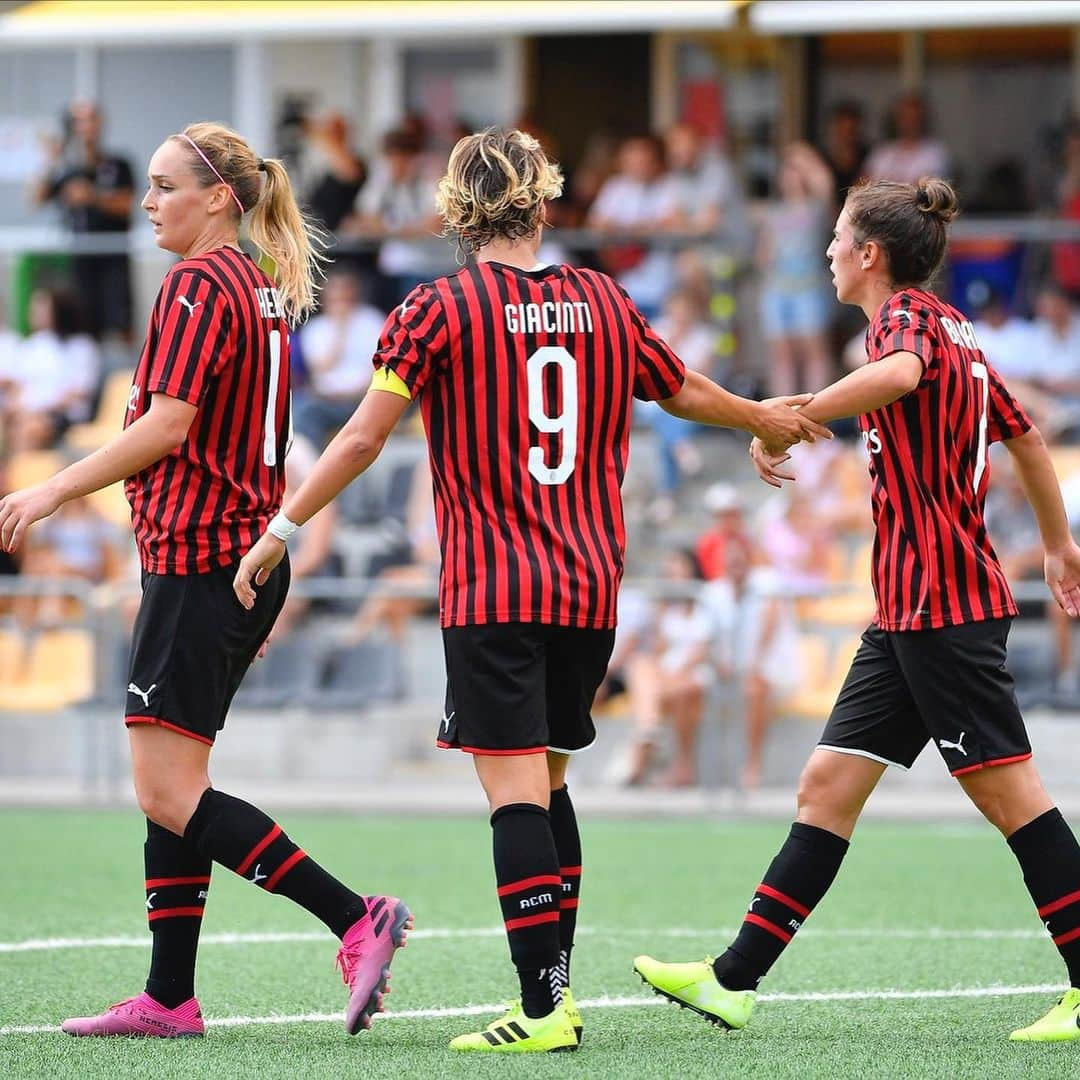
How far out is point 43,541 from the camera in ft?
41.8

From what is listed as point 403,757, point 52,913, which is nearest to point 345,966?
point 52,913

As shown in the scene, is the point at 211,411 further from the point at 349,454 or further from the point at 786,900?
the point at 786,900

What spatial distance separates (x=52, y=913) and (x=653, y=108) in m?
11.4

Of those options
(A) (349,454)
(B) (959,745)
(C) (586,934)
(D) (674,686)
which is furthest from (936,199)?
(D) (674,686)

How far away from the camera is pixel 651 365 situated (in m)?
4.79

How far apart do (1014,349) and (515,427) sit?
31.1 ft

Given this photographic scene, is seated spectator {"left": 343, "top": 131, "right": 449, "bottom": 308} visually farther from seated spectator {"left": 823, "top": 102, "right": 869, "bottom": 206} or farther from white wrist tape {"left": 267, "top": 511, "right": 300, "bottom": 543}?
white wrist tape {"left": 267, "top": 511, "right": 300, "bottom": 543}

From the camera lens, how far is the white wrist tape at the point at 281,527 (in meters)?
4.60

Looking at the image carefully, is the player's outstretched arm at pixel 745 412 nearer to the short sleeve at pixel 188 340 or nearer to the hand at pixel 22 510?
the short sleeve at pixel 188 340

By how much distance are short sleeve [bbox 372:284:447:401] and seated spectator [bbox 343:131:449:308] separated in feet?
32.7

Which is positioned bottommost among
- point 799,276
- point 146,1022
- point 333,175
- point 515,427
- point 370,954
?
point 146,1022

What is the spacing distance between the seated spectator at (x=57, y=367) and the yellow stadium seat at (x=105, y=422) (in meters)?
0.10

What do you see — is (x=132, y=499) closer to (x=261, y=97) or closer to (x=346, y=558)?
(x=346, y=558)

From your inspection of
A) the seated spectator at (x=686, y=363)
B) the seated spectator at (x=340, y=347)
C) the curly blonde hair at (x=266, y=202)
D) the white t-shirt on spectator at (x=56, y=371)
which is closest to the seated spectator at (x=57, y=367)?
the white t-shirt on spectator at (x=56, y=371)
